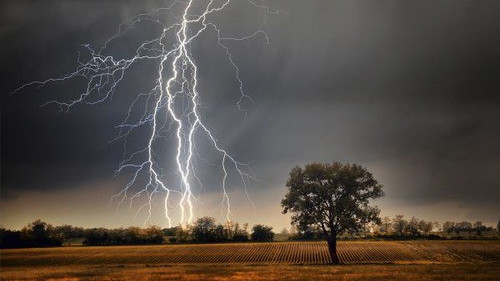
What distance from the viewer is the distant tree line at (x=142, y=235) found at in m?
78.9

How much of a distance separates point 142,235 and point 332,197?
49.2 meters

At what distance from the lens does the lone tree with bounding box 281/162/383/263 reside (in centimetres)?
4022

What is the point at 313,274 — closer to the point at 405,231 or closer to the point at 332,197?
the point at 332,197

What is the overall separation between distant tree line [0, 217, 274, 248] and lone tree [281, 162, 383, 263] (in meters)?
38.1

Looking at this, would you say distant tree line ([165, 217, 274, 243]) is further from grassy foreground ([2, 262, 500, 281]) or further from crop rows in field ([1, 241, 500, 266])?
grassy foreground ([2, 262, 500, 281])

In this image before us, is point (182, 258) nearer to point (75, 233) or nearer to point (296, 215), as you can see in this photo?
point (296, 215)

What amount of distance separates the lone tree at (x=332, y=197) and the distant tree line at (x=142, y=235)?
3814cm

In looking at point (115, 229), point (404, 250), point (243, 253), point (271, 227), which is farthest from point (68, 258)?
point (404, 250)

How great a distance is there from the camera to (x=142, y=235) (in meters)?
80.3

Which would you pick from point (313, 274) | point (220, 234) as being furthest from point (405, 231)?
point (313, 274)

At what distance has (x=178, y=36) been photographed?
39.9 meters

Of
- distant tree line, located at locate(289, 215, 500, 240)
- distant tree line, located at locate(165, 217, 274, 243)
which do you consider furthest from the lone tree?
distant tree line, located at locate(165, 217, 274, 243)

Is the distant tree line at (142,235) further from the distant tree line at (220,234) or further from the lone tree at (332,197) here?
the lone tree at (332,197)

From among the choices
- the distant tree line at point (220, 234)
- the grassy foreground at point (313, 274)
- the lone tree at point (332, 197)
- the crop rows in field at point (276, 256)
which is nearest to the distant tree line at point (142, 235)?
the distant tree line at point (220, 234)
